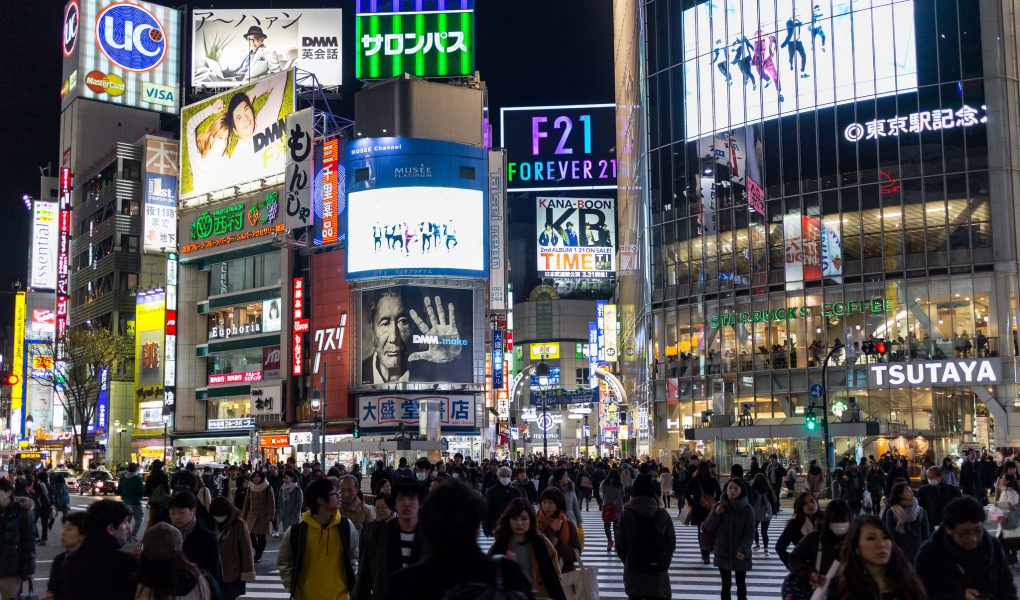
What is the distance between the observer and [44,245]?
335 feet

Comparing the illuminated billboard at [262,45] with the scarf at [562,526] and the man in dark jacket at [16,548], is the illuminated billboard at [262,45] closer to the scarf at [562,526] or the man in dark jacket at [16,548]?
the man in dark jacket at [16,548]

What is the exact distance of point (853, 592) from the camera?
6047 millimetres

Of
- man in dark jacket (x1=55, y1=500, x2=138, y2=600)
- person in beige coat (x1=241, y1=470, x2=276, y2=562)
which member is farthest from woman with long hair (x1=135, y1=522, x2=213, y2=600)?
person in beige coat (x1=241, y1=470, x2=276, y2=562)

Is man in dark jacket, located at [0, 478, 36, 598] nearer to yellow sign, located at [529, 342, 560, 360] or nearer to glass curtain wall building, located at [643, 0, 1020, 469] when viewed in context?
glass curtain wall building, located at [643, 0, 1020, 469]

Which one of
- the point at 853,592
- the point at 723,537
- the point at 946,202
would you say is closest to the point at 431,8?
the point at 946,202

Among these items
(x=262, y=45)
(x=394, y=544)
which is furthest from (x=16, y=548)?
(x=262, y=45)

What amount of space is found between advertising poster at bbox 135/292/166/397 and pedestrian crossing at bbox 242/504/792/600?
62238mm

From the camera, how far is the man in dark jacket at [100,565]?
21.8 ft

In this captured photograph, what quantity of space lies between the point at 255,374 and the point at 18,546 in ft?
213

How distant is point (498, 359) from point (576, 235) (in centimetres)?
2578

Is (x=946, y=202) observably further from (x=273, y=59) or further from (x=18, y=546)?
(x=273, y=59)

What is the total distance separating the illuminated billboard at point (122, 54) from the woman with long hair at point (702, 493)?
334ft

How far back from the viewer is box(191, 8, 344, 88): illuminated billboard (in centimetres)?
8194

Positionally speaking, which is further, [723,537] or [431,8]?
[431,8]
